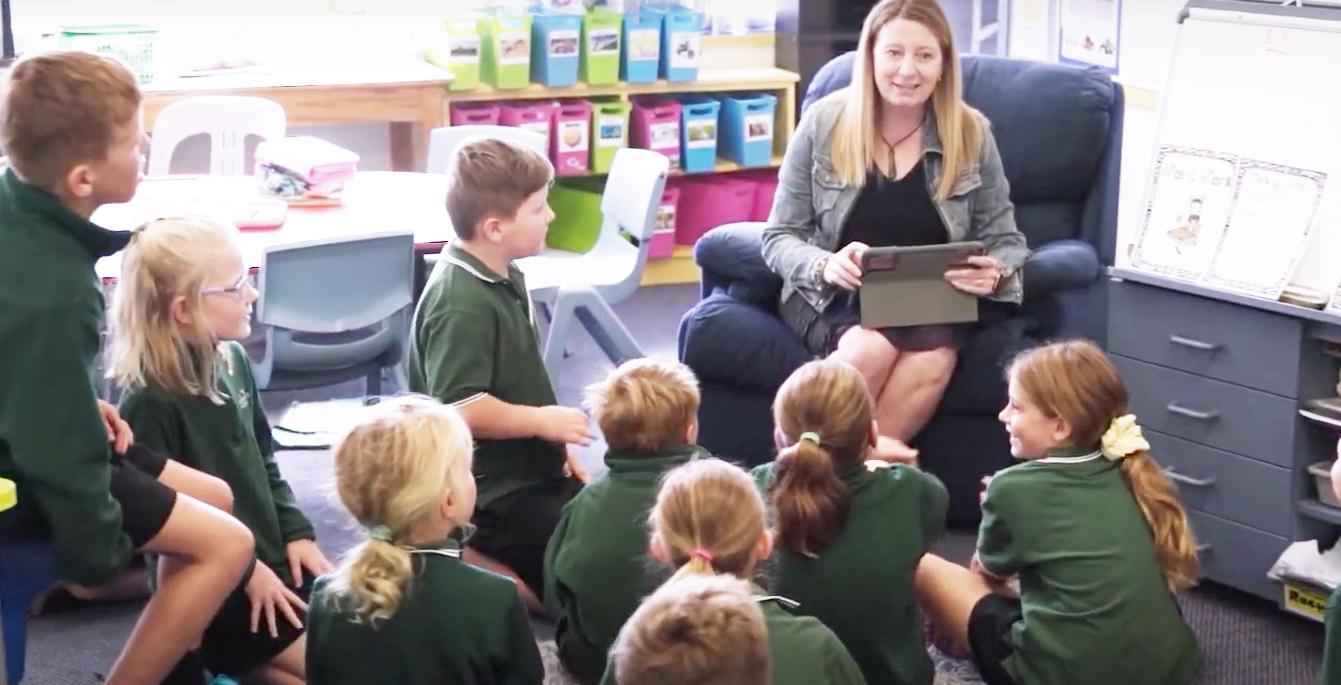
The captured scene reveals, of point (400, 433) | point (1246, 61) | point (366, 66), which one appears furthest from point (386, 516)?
point (366, 66)

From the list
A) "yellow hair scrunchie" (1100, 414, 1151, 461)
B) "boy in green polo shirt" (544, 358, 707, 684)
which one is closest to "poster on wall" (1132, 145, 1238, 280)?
"yellow hair scrunchie" (1100, 414, 1151, 461)

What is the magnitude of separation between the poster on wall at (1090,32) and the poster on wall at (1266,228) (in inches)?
63.6

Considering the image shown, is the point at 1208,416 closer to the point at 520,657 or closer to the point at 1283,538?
the point at 1283,538

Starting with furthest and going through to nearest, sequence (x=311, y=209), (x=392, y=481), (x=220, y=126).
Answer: (x=220, y=126), (x=311, y=209), (x=392, y=481)

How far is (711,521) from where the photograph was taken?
1.89 m

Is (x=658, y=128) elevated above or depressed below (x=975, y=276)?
above

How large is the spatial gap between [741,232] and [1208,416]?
1.08 meters

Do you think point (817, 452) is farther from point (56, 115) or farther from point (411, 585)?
point (56, 115)

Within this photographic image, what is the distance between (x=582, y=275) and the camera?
3.99m

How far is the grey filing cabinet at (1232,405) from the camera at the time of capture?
2.89 metres

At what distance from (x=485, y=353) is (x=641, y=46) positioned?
2.61 metres

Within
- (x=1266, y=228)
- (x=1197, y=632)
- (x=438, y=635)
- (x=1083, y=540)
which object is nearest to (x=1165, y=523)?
(x=1083, y=540)

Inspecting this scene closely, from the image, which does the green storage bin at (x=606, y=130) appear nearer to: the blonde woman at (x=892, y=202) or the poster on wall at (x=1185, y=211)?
the blonde woman at (x=892, y=202)

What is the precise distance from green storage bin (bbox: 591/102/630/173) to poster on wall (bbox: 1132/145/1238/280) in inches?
90.2
